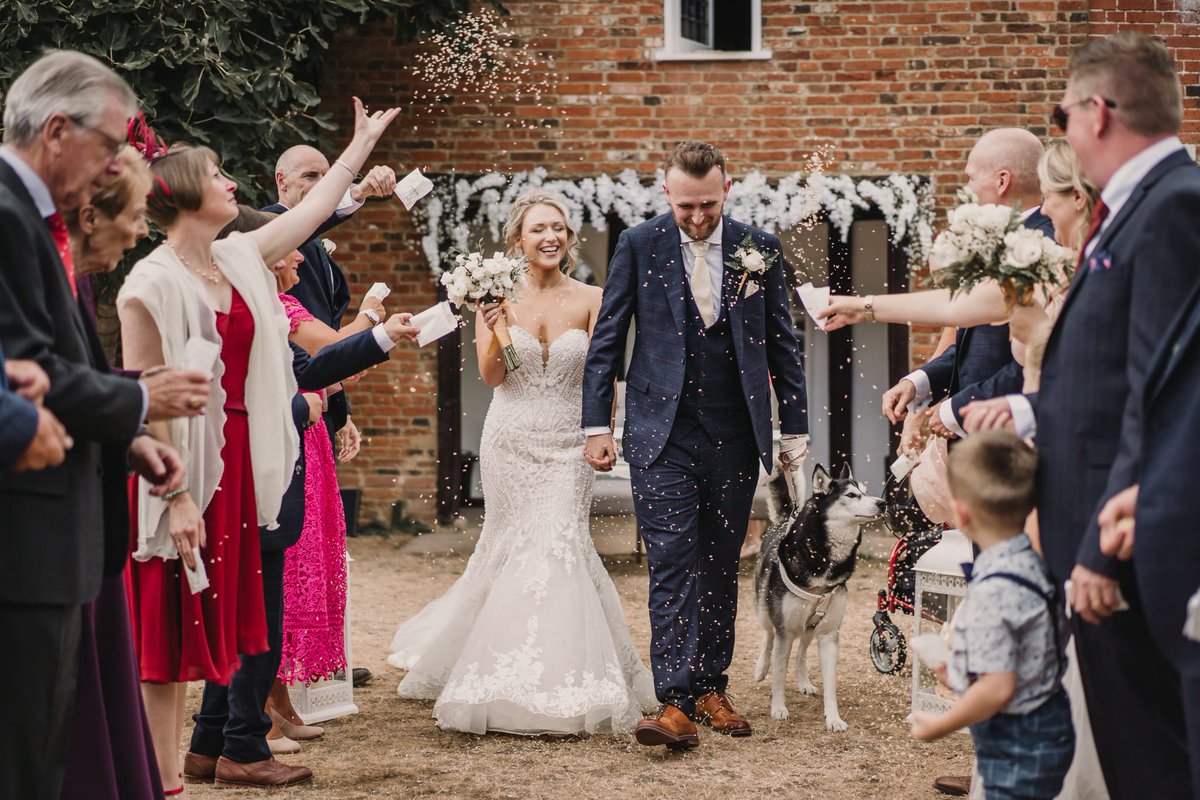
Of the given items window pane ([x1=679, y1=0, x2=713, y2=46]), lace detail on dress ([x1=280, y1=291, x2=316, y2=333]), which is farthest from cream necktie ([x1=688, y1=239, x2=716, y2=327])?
window pane ([x1=679, y1=0, x2=713, y2=46])

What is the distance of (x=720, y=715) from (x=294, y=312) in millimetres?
2357

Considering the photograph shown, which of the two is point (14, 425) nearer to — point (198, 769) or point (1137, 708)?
point (1137, 708)

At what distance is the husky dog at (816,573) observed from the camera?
5648mm

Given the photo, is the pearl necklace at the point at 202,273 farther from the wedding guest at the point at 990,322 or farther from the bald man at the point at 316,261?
the wedding guest at the point at 990,322

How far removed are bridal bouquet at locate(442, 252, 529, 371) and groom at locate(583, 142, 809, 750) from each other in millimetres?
421

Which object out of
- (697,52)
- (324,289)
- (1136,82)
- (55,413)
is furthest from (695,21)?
(55,413)

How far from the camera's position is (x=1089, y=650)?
A: 2.95m

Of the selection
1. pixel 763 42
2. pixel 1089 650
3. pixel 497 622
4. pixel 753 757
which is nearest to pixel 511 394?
pixel 497 622

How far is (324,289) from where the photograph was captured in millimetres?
5633

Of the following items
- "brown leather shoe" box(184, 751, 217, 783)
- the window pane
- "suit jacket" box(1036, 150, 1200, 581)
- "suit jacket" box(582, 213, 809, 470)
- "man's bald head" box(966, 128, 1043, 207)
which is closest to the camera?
"suit jacket" box(1036, 150, 1200, 581)

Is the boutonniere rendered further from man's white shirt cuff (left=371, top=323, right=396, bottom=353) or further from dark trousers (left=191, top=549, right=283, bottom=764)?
dark trousers (left=191, top=549, right=283, bottom=764)

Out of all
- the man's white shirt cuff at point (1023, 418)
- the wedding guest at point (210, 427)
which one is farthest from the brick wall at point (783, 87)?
the man's white shirt cuff at point (1023, 418)

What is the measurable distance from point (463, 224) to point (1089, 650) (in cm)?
820

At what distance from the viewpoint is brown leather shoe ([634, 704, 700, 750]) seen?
494cm
